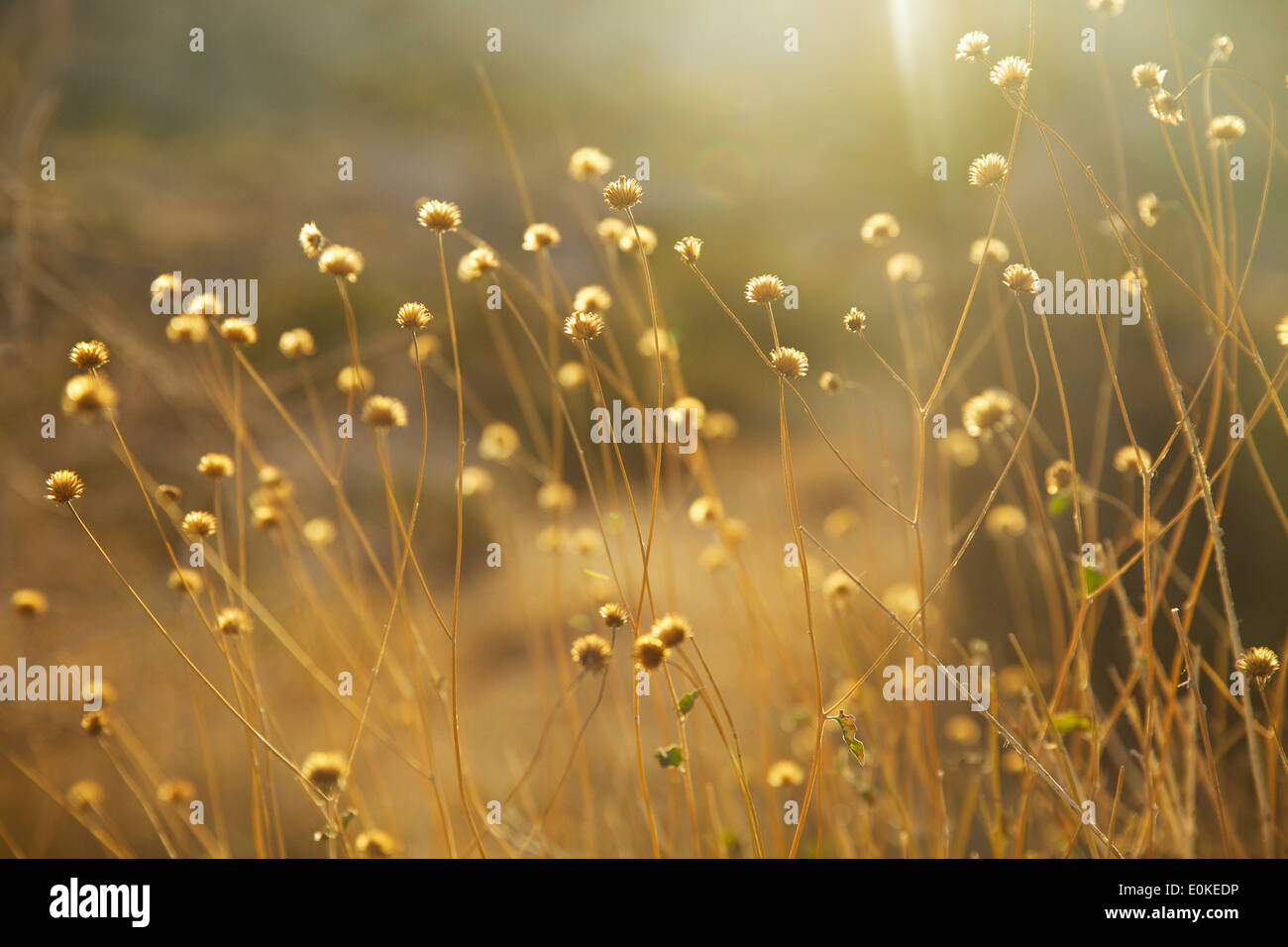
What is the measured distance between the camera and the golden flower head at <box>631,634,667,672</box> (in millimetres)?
563

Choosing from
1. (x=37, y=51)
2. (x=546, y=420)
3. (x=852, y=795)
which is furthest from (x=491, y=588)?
(x=37, y=51)

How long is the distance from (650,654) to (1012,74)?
578 mm

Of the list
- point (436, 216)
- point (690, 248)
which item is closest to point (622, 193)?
point (690, 248)

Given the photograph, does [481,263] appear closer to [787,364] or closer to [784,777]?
[787,364]

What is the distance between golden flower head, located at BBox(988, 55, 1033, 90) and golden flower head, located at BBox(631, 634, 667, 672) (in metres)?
0.56

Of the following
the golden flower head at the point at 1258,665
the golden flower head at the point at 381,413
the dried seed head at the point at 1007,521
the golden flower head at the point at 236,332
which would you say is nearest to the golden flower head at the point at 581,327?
the golden flower head at the point at 381,413

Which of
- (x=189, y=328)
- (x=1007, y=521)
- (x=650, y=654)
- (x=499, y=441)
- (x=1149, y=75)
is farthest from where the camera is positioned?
(x=499, y=441)

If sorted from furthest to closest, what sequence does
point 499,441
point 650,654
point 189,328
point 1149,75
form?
point 499,441, point 189,328, point 1149,75, point 650,654

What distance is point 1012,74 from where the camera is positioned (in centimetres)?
64

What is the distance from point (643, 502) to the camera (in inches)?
80.4

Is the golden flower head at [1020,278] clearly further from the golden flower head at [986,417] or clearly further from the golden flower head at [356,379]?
the golden flower head at [356,379]

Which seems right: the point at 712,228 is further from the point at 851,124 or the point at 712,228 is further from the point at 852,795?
the point at 852,795

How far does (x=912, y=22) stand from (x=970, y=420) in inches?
64.7
